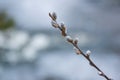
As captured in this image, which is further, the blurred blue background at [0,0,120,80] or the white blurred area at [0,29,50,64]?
the white blurred area at [0,29,50,64]

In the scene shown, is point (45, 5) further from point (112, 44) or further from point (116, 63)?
point (116, 63)

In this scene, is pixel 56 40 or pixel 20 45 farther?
pixel 56 40

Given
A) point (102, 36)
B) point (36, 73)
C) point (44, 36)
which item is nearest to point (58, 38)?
point (44, 36)

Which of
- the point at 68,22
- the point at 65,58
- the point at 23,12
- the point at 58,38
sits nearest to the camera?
the point at 65,58

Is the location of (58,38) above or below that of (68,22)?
below

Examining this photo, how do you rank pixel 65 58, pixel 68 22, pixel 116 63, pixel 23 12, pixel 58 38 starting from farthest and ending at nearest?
pixel 23 12, pixel 68 22, pixel 58 38, pixel 65 58, pixel 116 63

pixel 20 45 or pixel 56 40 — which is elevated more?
pixel 56 40

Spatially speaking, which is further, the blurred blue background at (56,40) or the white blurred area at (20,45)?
the white blurred area at (20,45)

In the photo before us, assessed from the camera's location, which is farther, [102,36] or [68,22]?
[68,22]
